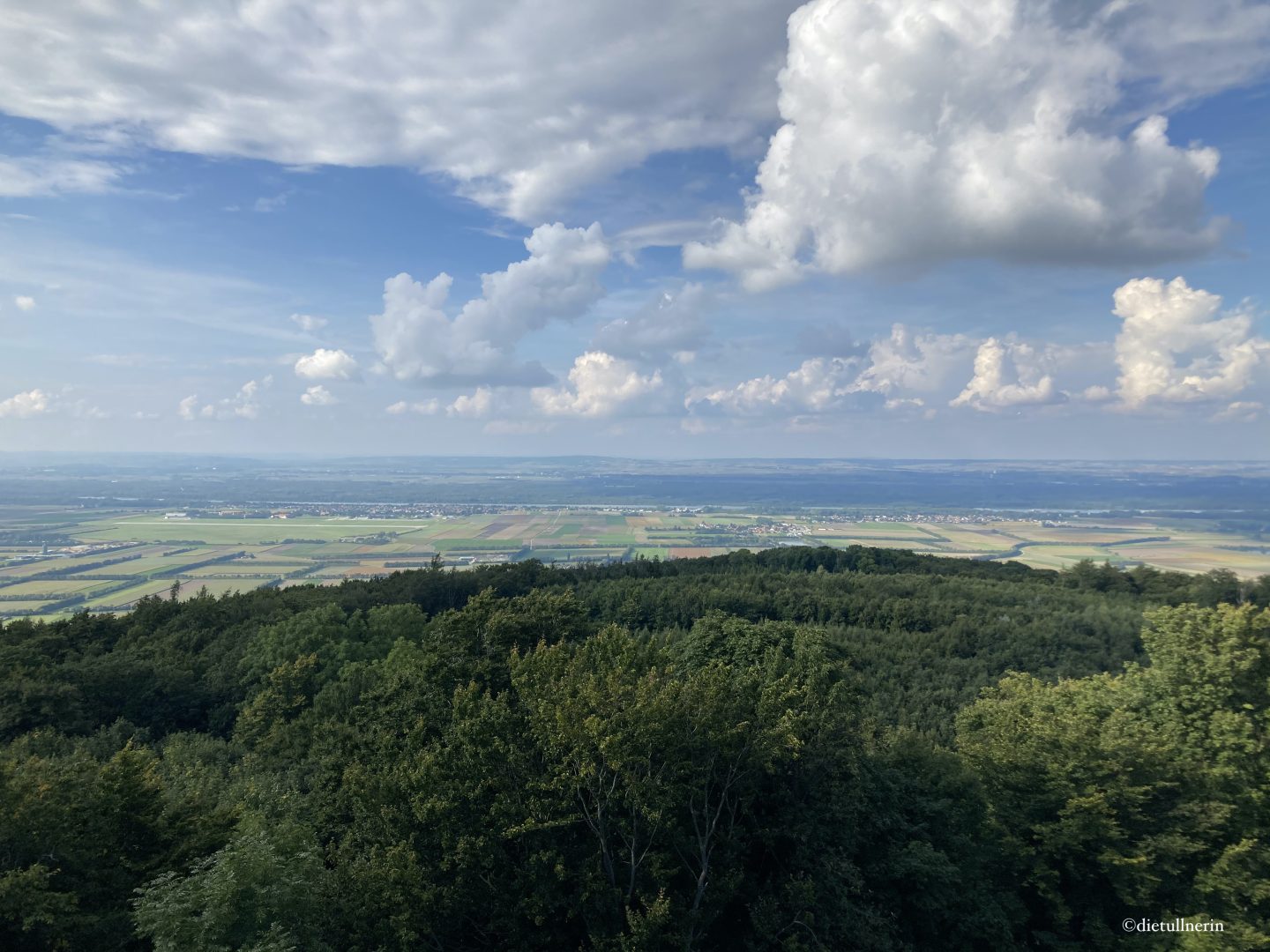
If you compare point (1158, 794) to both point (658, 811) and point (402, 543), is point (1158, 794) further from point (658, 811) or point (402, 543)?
point (402, 543)

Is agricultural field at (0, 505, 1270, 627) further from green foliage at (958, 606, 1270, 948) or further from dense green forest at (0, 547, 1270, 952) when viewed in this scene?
green foliage at (958, 606, 1270, 948)

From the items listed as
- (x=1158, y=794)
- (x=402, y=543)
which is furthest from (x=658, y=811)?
(x=402, y=543)

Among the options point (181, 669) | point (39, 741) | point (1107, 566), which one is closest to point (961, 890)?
point (39, 741)

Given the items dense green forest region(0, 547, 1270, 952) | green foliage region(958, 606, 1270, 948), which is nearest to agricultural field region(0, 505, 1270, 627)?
dense green forest region(0, 547, 1270, 952)

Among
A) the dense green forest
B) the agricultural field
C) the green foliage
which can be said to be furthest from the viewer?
the agricultural field

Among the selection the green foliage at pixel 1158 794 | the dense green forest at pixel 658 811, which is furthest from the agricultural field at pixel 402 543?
the green foliage at pixel 1158 794

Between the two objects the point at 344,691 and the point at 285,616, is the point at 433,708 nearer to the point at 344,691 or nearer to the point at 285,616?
the point at 344,691
